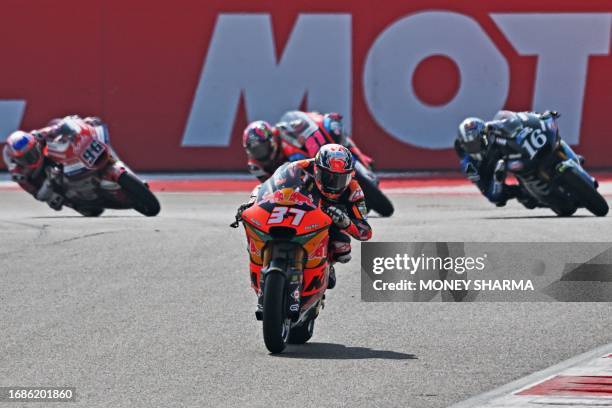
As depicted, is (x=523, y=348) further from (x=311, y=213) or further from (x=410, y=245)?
(x=410, y=245)

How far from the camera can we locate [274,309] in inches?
341

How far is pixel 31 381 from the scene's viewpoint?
7.95 metres

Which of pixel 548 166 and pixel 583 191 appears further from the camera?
pixel 548 166

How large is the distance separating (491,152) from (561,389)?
31.4 ft

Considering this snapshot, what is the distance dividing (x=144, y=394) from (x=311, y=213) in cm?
193

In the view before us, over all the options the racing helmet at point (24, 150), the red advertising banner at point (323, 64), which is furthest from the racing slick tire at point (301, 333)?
the red advertising banner at point (323, 64)

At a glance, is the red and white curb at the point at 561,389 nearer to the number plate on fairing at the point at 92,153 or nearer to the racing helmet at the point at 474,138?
the racing helmet at the point at 474,138

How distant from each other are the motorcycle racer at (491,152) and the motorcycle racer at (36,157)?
13.9ft

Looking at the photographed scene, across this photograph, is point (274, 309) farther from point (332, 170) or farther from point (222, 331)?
point (222, 331)

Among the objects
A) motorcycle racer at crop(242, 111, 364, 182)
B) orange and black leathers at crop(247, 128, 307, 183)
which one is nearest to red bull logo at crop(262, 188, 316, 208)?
motorcycle racer at crop(242, 111, 364, 182)

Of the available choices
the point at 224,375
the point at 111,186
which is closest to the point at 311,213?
the point at 224,375

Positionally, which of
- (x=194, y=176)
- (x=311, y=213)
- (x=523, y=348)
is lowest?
(x=194, y=176)

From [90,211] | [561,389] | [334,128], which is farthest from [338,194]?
[90,211]

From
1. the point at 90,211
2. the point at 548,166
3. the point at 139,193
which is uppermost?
the point at 548,166
